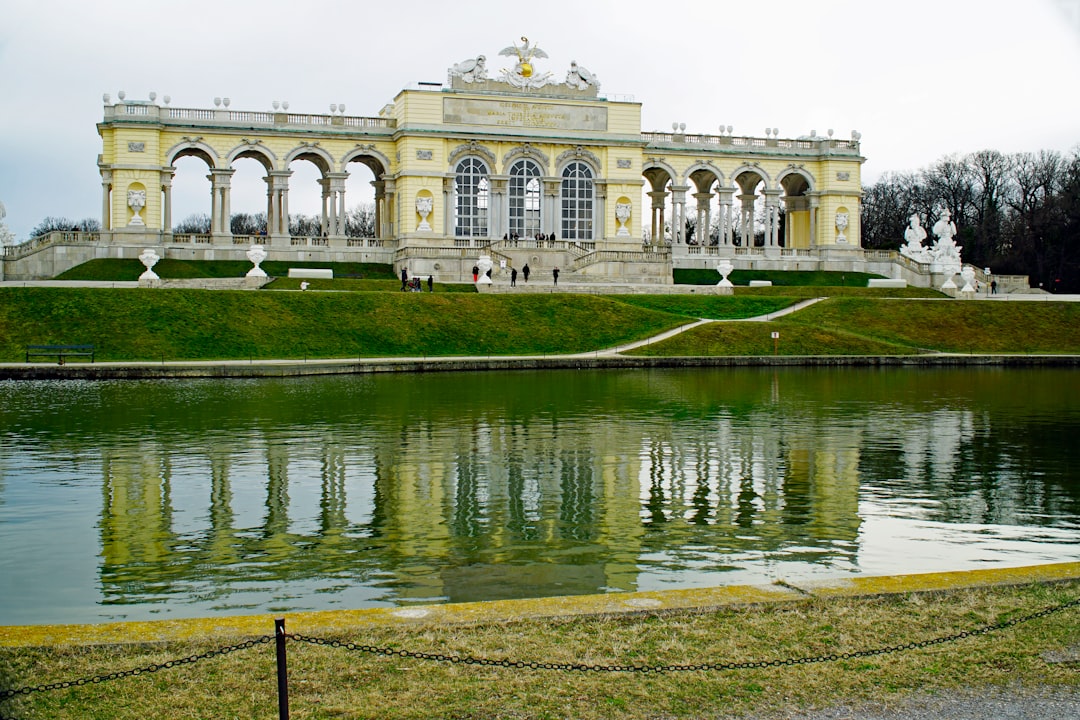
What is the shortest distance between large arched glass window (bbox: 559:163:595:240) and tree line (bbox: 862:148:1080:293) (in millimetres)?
35572

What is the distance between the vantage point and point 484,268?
57.1m

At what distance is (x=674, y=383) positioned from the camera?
33.4m

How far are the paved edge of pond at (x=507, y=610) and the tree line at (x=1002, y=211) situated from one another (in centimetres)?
8085

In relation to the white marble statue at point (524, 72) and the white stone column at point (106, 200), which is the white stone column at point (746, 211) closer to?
the white marble statue at point (524, 72)

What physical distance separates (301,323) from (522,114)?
29.2m

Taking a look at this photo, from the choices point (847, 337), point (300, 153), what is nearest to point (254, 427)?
point (847, 337)

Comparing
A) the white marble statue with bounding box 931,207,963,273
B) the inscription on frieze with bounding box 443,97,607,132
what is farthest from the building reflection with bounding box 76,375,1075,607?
the white marble statue with bounding box 931,207,963,273

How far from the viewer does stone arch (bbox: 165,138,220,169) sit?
64.4m

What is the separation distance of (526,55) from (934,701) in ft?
213

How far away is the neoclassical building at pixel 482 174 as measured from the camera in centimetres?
6300

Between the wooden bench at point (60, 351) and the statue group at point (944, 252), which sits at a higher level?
the statue group at point (944, 252)

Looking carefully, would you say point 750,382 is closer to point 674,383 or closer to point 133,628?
point 674,383

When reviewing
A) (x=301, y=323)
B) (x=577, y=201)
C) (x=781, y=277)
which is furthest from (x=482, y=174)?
(x=301, y=323)

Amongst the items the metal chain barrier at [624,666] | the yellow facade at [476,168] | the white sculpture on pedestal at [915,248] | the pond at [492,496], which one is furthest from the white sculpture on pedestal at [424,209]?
the metal chain barrier at [624,666]
